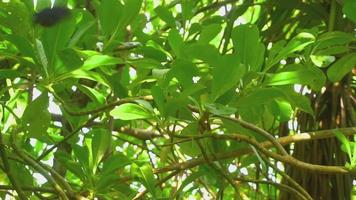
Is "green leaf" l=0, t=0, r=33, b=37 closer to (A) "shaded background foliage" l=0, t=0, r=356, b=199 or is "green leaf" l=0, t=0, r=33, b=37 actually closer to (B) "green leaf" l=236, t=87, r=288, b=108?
(A) "shaded background foliage" l=0, t=0, r=356, b=199

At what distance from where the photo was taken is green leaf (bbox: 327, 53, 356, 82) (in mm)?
903

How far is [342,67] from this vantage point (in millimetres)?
913

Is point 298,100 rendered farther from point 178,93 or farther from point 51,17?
point 51,17

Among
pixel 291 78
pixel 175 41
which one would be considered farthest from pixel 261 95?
pixel 175 41

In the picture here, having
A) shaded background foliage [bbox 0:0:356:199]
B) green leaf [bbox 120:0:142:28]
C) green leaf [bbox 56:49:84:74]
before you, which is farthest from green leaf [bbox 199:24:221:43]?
green leaf [bbox 56:49:84:74]

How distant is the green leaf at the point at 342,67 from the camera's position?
90cm

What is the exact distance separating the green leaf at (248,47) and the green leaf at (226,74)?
3.1 inches

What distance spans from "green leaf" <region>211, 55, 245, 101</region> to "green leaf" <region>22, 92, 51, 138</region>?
23 centimetres

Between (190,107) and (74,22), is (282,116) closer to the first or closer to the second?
(190,107)

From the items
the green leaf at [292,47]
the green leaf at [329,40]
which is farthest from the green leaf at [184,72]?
the green leaf at [329,40]

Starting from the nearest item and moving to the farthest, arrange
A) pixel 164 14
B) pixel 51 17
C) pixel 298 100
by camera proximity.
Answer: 1. pixel 51 17
2. pixel 298 100
3. pixel 164 14

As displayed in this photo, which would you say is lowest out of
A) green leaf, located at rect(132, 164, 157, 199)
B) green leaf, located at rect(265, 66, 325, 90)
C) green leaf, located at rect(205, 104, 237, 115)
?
green leaf, located at rect(132, 164, 157, 199)

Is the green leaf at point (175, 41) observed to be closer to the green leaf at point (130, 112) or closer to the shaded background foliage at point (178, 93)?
the shaded background foliage at point (178, 93)

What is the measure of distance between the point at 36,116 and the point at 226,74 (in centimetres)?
27
